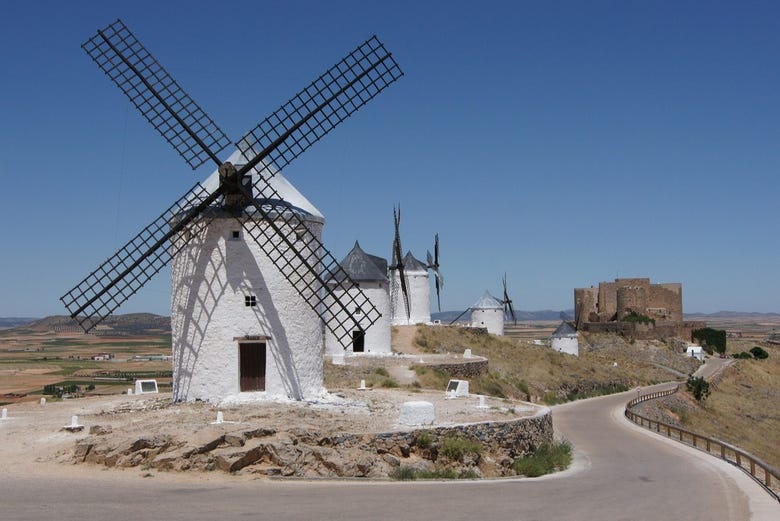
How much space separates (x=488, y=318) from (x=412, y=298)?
6.98m

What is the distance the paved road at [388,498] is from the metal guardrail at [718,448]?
0.36 m

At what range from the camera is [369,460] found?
1262 cm

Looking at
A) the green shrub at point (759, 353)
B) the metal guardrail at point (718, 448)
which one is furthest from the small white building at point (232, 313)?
the green shrub at point (759, 353)

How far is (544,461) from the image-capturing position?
14.5m

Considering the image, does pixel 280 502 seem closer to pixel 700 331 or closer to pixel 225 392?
pixel 225 392

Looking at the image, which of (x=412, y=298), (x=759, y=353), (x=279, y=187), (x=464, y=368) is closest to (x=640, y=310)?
(x=759, y=353)

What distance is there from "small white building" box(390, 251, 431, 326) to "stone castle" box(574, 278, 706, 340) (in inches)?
799

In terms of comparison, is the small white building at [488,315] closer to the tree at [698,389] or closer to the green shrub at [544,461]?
the tree at [698,389]

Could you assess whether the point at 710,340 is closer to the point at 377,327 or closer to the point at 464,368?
the point at 377,327

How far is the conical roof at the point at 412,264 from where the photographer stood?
41.2 meters

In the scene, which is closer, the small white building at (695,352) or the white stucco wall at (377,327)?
the white stucco wall at (377,327)

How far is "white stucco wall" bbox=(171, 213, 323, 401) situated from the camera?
16.8 metres

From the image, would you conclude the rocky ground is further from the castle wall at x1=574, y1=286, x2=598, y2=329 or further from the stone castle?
the castle wall at x1=574, y1=286, x2=598, y2=329

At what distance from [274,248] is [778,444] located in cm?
2462
